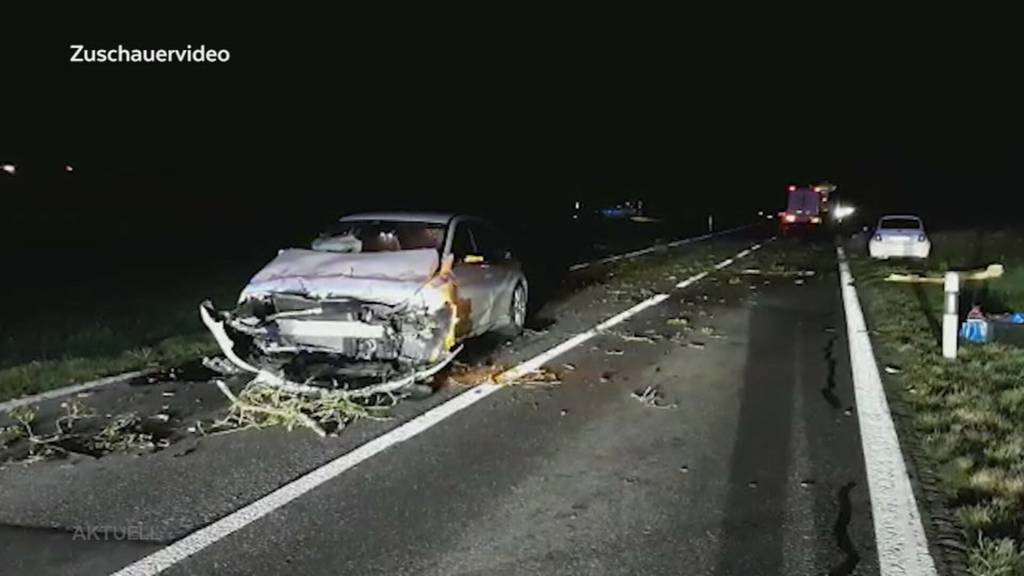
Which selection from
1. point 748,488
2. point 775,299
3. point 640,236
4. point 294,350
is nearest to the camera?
point 748,488

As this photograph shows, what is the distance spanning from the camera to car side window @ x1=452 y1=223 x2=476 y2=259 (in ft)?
33.7

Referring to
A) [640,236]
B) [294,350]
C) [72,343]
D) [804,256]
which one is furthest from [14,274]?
[640,236]

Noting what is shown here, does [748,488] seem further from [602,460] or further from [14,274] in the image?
[14,274]

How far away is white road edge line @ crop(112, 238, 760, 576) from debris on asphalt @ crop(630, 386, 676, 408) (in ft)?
4.19

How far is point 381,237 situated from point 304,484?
16.6 ft

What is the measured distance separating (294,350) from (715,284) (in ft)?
40.6

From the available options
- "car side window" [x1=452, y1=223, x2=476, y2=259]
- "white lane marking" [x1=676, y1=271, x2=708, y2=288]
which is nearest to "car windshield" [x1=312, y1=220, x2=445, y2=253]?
"car side window" [x1=452, y1=223, x2=476, y2=259]

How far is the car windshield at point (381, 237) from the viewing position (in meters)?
10.5

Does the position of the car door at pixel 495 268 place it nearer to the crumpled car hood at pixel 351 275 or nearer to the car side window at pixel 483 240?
the car side window at pixel 483 240

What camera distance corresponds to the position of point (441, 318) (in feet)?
30.1

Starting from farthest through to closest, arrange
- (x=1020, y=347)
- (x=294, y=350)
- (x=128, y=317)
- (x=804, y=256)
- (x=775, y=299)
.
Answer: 1. (x=804, y=256)
2. (x=775, y=299)
3. (x=128, y=317)
4. (x=1020, y=347)
5. (x=294, y=350)

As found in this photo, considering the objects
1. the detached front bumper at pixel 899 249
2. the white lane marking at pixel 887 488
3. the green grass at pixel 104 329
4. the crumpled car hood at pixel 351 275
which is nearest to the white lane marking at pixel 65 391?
the green grass at pixel 104 329

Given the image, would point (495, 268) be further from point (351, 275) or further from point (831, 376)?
point (831, 376)

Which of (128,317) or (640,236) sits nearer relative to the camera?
(128,317)
